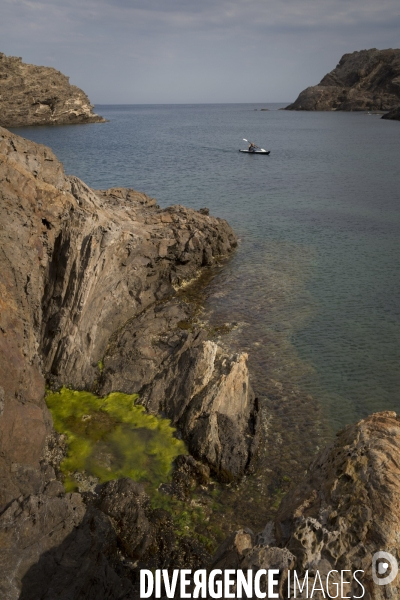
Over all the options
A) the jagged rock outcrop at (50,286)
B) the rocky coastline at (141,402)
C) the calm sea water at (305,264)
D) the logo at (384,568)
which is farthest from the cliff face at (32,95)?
the logo at (384,568)

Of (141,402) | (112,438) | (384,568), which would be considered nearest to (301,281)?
(141,402)

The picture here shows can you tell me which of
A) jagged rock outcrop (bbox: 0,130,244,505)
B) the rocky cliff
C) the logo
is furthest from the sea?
the logo

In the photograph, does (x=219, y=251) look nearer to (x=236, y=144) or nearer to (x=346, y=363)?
(x=346, y=363)

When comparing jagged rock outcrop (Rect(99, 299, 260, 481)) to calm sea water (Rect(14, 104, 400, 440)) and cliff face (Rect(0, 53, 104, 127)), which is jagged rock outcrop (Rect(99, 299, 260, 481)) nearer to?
calm sea water (Rect(14, 104, 400, 440))

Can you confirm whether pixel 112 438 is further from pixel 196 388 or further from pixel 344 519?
pixel 344 519

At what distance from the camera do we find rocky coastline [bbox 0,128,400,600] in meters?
7.23

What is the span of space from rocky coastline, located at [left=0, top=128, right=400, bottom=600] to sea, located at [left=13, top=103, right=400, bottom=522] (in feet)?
6.77

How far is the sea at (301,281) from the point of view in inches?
730

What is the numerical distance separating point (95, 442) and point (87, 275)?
7.20 m

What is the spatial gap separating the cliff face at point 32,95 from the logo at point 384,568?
135 metres

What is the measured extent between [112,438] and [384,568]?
11391mm

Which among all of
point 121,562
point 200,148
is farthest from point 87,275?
point 200,148

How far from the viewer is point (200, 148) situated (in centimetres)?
10069

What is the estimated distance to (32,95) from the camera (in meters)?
132
